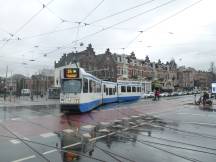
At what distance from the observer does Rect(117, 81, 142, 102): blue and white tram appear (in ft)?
142

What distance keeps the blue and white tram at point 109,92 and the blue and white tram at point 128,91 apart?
1.65 m

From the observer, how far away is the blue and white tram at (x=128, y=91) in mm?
43141

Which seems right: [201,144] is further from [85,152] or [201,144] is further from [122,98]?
[122,98]

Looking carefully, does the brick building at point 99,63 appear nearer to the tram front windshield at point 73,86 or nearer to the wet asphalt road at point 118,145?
the tram front windshield at point 73,86

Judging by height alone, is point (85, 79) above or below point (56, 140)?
above

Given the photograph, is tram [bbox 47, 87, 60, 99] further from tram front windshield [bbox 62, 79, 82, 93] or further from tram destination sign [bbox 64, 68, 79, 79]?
tram destination sign [bbox 64, 68, 79, 79]

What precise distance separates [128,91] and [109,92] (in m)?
7.89

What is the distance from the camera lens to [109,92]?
38188 mm

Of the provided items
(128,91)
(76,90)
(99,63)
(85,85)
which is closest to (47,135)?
(76,90)

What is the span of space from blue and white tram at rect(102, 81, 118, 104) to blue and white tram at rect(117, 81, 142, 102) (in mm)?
1647

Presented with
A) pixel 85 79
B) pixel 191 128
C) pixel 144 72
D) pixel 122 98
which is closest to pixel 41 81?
pixel 144 72

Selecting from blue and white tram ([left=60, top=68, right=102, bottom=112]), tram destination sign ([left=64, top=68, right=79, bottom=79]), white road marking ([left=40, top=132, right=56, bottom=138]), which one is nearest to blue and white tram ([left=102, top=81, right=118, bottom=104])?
A: blue and white tram ([left=60, top=68, right=102, bottom=112])

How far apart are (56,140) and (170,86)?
110191 mm

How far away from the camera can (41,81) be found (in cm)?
12838
